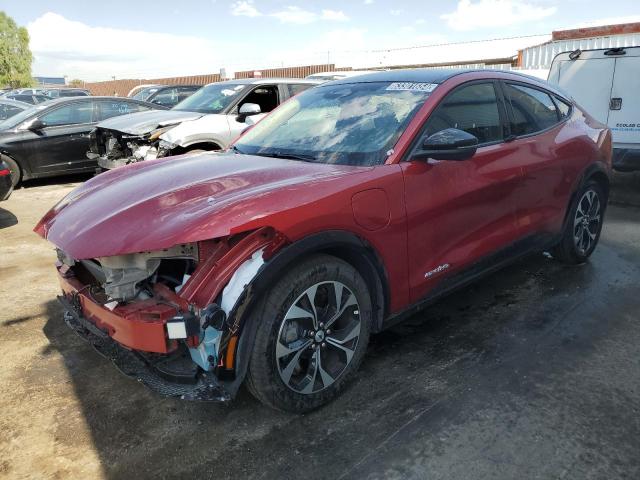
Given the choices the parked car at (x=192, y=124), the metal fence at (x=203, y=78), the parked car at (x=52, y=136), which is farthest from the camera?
the metal fence at (x=203, y=78)

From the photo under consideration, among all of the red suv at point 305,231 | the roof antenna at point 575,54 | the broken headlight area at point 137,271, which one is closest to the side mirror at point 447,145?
the red suv at point 305,231

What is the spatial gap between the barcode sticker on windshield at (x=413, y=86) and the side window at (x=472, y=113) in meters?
0.12

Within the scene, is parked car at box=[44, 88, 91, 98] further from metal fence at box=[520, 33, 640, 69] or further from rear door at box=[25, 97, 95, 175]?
metal fence at box=[520, 33, 640, 69]

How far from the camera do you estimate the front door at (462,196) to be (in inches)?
113

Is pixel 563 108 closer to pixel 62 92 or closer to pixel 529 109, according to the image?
Result: pixel 529 109

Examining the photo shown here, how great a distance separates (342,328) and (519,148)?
75.9 inches

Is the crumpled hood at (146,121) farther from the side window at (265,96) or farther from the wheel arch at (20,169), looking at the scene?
the wheel arch at (20,169)

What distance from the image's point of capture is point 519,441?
2.38 metres

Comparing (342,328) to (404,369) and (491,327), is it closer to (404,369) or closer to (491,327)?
(404,369)

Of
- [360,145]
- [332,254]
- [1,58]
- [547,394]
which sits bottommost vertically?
[547,394]

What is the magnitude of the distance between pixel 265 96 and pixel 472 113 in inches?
195

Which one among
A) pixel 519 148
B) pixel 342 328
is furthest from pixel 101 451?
pixel 519 148

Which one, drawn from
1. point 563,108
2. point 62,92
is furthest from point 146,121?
point 62,92

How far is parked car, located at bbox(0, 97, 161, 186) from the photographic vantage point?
8.19 m
